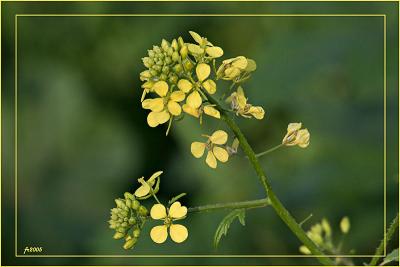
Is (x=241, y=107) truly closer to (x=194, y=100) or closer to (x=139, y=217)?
(x=194, y=100)

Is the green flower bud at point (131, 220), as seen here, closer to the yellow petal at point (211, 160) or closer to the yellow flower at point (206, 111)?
the yellow petal at point (211, 160)

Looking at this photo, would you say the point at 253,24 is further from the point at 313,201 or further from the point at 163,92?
the point at 163,92

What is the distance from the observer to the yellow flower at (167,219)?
2346 mm

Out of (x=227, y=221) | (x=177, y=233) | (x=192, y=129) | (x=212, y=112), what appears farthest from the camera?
(x=192, y=129)

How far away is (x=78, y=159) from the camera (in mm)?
4215

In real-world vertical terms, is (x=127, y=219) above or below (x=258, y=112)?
below

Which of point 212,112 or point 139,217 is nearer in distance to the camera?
point 212,112

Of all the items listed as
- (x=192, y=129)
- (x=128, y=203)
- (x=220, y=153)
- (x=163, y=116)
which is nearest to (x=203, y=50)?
(x=163, y=116)

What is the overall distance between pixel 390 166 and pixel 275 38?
1055 millimetres

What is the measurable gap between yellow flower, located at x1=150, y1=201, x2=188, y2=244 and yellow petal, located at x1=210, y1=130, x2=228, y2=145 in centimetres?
24

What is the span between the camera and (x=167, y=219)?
2.38 m

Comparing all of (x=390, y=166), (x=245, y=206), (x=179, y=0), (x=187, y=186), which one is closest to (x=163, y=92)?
(x=245, y=206)

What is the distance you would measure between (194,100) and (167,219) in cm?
45

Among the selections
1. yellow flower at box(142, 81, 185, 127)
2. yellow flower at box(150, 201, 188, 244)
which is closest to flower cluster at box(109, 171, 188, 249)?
yellow flower at box(150, 201, 188, 244)
